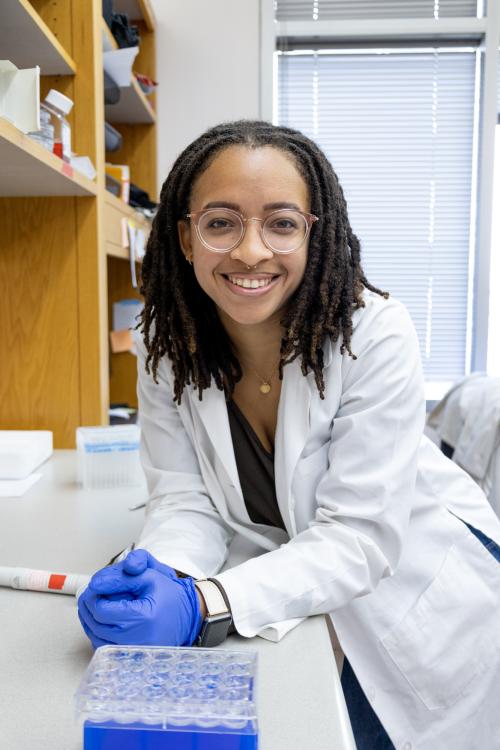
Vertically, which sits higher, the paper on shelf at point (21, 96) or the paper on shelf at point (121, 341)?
the paper on shelf at point (21, 96)

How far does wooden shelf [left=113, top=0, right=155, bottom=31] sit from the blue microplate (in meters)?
2.44

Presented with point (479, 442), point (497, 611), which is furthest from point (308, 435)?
point (479, 442)

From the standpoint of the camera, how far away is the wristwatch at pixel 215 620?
0.73 meters

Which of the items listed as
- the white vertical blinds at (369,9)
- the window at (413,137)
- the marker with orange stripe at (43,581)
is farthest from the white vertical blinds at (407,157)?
the marker with orange stripe at (43,581)

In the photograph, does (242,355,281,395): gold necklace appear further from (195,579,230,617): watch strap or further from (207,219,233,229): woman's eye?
(195,579,230,617): watch strap

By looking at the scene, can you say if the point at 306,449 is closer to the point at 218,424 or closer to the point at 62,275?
the point at 218,424

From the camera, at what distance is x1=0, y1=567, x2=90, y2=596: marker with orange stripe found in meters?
0.84

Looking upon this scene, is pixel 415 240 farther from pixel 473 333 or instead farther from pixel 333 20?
pixel 333 20

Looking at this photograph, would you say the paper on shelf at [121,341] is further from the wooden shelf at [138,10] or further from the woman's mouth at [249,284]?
the woman's mouth at [249,284]

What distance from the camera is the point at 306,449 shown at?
0.96 m

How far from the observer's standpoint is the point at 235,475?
0.99 m

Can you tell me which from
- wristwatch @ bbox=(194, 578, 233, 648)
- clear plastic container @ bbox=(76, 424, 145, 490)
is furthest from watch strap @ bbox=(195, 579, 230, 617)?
clear plastic container @ bbox=(76, 424, 145, 490)

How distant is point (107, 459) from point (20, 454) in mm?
178

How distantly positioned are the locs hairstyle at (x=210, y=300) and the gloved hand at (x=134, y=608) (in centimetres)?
36
